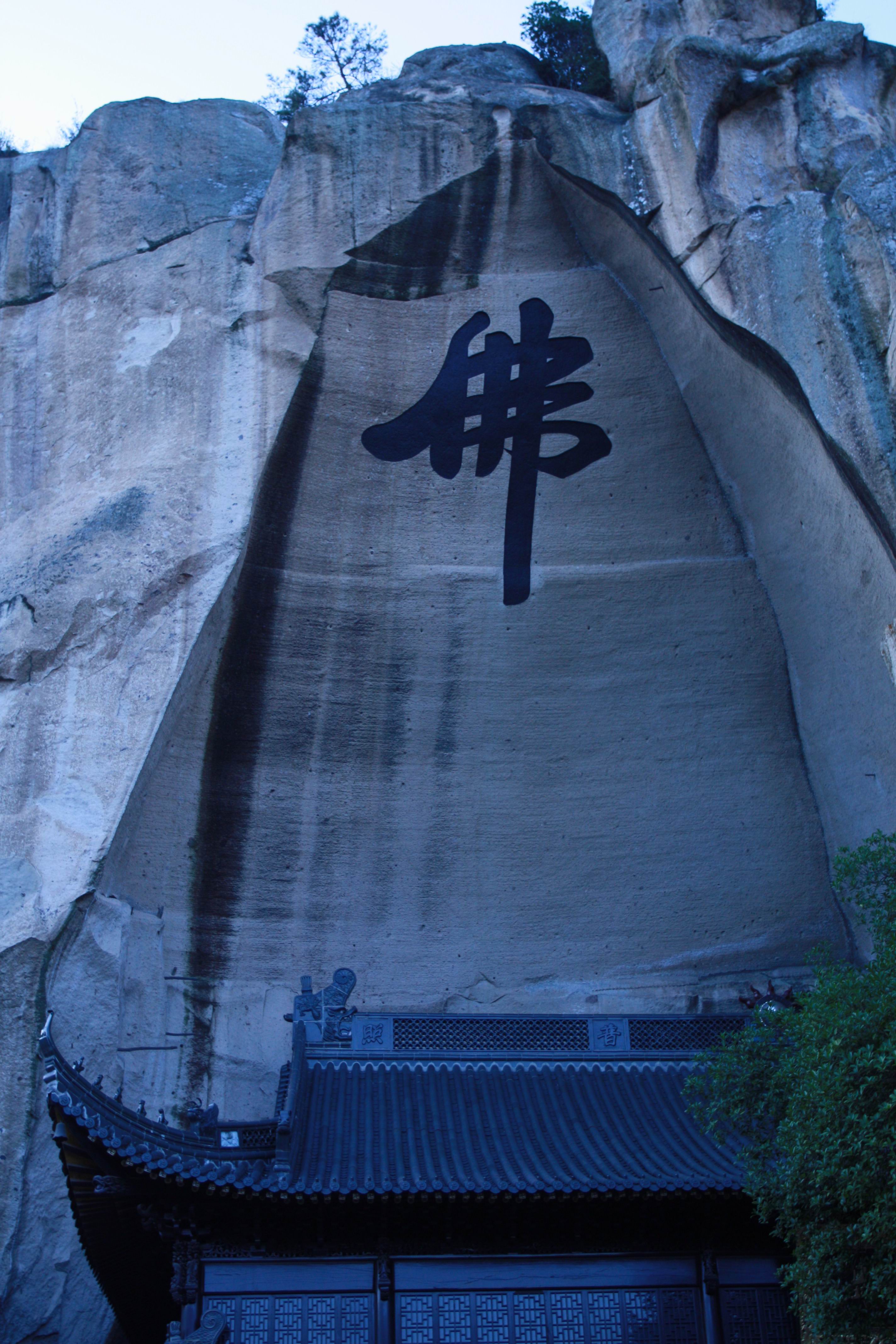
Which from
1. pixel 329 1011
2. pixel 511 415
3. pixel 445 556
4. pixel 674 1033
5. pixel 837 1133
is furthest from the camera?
pixel 511 415

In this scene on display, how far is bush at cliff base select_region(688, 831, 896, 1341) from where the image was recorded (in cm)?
570

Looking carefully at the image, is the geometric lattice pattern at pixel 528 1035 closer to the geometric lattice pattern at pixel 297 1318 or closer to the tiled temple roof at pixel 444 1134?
the tiled temple roof at pixel 444 1134

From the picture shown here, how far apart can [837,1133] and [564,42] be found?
40.8 ft

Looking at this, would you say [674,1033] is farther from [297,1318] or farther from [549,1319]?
[297,1318]

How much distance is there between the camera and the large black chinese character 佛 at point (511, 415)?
430 inches

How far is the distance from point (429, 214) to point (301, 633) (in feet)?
12.4

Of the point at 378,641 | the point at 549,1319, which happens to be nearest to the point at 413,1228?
the point at 549,1319

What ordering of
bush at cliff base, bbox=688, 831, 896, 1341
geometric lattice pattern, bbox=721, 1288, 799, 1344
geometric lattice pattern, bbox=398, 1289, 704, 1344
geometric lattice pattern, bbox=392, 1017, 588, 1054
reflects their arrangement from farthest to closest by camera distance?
geometric lattice pattern, bbox=392, 1017, 588, 1054
geometric lattice pattern, bbox=721, 1288, 799, 1344
geometric lattice pattern, bbox=398, 1289, 704, 1344
bush at cliff base, bbox=688, 831, 896, 1341

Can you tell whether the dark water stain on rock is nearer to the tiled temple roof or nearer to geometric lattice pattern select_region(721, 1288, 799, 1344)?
the tiled temple roof

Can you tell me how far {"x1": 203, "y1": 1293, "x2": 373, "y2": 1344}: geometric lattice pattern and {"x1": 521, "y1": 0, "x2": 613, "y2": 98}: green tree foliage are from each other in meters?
11.5

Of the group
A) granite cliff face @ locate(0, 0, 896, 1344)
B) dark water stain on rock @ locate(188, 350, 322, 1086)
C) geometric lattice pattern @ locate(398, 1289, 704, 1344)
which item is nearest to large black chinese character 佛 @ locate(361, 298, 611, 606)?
granite cliff face @ locate(0, 0, 896, 1344)

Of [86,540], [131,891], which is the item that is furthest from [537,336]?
[131,891]

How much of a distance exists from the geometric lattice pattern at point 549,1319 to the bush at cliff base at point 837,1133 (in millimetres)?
804

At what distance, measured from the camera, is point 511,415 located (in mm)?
11094
